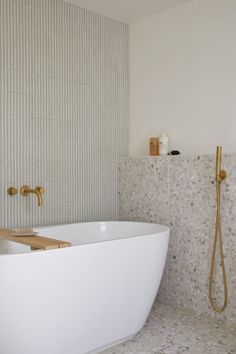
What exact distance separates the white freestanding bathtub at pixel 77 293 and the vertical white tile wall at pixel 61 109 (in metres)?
0.51

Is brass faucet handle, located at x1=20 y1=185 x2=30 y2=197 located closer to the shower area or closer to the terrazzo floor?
the shower area

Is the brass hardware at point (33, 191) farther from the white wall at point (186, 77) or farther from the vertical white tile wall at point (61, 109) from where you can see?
the white wall at point (186, 77)

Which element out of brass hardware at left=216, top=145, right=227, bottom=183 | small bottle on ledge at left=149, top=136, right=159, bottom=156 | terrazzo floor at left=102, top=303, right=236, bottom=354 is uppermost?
small bottle on ledge at left=149, top=136, right=159, bottom=156

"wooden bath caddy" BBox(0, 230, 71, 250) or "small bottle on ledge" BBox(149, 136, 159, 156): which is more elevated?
"small bottle on ledge" BBox(149, 136, 159, 156)

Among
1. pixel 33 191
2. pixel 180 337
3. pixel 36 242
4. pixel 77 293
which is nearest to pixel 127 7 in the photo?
pixel 33 191

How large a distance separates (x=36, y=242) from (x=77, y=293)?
0.35m

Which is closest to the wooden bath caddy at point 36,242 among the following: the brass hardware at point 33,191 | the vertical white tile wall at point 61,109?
the brass hardware at point 33,191

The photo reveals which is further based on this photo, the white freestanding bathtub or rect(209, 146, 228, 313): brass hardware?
rect(209, 146, 228, 313): brass hardware

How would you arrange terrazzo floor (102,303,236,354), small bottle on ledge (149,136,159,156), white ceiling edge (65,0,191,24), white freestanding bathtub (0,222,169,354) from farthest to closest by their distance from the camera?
small bottle on ledge (149,136,159,156)
white ceiling edge (65,0,191,24)
terrazzo floor (102,303,236,354)
white freestanding bathtub (0,222,169,354)

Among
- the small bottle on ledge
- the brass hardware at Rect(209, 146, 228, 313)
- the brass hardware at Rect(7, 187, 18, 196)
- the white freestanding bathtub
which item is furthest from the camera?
the small bottle on ledge

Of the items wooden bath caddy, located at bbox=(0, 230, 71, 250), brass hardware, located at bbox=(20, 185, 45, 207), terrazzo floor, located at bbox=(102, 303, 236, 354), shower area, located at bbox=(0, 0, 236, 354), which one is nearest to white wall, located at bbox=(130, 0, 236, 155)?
shower area, located at bbox=(0, 0, 236, 354)

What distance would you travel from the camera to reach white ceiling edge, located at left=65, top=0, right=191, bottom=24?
3.46 metres

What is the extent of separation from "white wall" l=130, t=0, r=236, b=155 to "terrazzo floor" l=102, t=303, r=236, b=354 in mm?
1258

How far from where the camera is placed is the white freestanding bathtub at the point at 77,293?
6.77 feet
